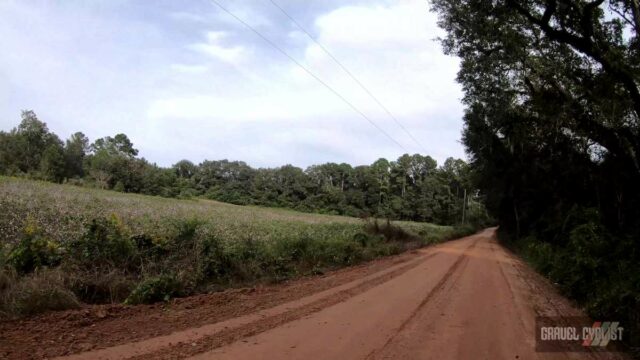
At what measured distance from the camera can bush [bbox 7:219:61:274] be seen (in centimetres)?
884

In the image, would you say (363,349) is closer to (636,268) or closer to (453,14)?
(636,268)

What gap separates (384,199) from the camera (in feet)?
402

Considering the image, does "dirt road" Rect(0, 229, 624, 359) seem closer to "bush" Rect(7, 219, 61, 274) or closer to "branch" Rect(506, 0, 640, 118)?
"bush" Rect(7, 219, 61, 274)

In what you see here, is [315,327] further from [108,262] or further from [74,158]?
[74,158]

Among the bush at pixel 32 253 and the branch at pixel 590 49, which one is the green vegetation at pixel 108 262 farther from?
the branch at pixel 590 49

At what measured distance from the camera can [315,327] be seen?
7641mm

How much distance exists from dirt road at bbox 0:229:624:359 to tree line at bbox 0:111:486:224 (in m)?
70.4

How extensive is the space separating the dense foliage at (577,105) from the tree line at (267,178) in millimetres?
58688

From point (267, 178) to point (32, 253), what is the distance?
111m

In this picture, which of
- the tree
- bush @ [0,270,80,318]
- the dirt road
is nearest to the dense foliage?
the dirt road

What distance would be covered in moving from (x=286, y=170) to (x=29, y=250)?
113 meters

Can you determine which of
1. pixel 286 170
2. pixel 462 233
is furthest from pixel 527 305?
pixel 286 170

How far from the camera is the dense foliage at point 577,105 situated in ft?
42.0

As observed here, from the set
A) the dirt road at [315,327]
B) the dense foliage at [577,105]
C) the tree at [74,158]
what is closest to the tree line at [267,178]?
the tree at [74,158]
